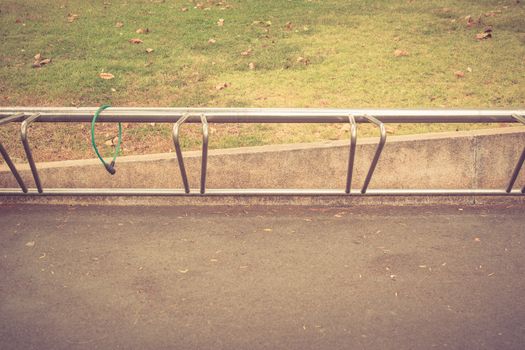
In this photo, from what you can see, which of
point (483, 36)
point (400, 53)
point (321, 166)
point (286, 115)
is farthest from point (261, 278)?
point (483, 36)

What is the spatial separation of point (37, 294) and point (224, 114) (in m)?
1.69

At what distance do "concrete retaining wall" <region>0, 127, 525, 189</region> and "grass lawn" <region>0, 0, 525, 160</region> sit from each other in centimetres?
51

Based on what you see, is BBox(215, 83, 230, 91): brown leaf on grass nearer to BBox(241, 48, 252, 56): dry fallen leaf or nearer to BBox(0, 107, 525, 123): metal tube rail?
BBox(241, 48, 252, 56): dry fallen leaf

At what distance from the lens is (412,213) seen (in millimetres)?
4723

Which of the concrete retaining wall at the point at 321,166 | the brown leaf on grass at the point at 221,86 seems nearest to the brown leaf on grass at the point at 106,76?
the brown leaf on grass at the point at 221,86

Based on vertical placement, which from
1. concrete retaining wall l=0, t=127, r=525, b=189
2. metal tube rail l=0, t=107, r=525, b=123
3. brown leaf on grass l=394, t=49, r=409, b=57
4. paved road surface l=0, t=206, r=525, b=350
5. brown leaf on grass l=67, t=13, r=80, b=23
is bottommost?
paved road surface l=0, t=206, r=525, b=350

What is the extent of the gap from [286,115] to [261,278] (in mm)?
1115

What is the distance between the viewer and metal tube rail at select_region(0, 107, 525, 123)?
3.66m

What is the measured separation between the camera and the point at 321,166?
4.98 m

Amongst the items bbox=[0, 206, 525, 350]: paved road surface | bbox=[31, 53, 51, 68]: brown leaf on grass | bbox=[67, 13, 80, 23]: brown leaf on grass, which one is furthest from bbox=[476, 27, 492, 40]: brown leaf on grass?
bbox=[67, 13, 80, 23]: brown leaf on grass

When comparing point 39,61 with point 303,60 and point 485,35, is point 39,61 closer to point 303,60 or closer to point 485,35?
point 303,60

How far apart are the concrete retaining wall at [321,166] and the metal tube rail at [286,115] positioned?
3.88 feet

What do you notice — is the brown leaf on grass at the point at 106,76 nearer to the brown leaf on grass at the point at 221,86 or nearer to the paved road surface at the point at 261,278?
the brown leaf on grass at the point at 221,86

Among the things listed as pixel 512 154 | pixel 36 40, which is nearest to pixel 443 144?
pixel 512 154
